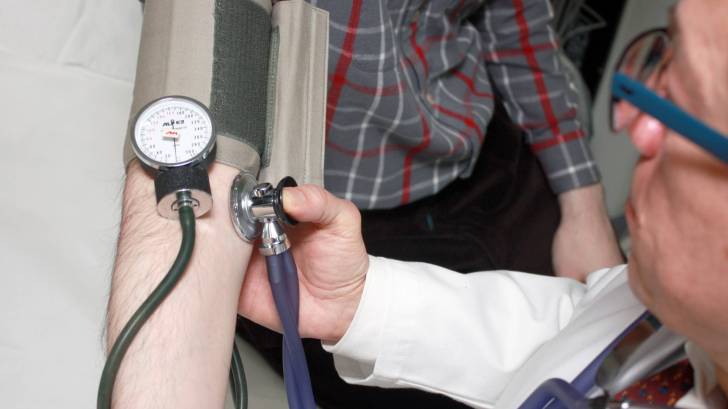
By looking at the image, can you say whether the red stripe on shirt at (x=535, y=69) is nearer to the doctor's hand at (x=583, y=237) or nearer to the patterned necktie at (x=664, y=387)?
the doctor's hand at (x=583, y=237)

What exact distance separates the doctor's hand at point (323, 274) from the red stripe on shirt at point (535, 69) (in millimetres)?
679

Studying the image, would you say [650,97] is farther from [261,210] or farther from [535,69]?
[535,69]

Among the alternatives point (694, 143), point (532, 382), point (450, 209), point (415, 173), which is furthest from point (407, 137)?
point (694, 143)

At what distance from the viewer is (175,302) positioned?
75 cm

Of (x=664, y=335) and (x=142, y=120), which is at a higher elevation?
(x=142, y=120)


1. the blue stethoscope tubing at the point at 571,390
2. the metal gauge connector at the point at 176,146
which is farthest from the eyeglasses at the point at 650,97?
the metal gauge connector at the point at 176,146

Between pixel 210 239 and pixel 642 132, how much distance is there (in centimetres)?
50

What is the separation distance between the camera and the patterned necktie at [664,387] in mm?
873

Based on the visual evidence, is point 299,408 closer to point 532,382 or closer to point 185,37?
point 532,382

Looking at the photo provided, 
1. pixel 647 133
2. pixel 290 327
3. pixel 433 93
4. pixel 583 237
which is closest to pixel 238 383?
pixel 290 327

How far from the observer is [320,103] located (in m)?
0.91

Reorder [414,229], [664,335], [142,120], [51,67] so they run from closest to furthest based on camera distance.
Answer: [142,120], [664,335], [51,67], [414,229]

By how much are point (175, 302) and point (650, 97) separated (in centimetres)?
55

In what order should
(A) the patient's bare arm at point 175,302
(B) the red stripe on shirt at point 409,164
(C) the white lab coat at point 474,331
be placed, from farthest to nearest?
(B) the red stripe on shirt at point 409,164 < (C) the white lab coat at point 474,331 < (A) the patient's bare arm at point 175,302
